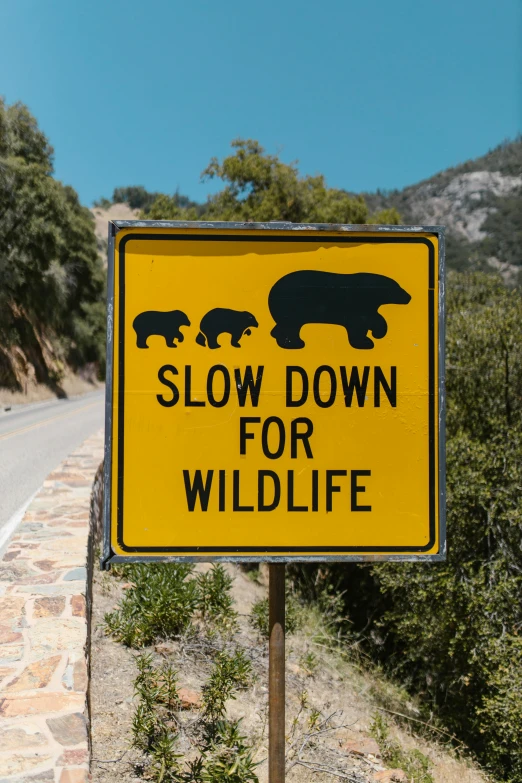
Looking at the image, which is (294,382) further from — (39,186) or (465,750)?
(39,186)

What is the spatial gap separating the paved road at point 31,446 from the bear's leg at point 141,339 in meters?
4.76

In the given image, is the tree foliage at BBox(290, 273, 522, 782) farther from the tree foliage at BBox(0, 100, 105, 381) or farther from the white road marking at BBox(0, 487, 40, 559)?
the tree foliage at BBox(0, 100, 105, 381)

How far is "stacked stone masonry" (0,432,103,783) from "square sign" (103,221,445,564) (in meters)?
1.00

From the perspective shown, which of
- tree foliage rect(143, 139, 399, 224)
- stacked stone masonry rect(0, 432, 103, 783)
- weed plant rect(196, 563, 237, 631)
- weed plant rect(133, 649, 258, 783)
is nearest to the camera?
stacked stone masonry rect(0, 432, 103, 783)

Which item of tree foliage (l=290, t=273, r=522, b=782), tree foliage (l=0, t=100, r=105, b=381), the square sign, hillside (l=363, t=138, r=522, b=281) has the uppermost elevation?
hillside (l=363, t=138, r=522, b=281)

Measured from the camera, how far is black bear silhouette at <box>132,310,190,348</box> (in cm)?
176

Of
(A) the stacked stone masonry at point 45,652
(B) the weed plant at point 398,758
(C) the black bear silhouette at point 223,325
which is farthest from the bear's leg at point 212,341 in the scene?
(B) the weed plant at point 398,758

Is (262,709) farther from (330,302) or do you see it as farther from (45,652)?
(330,302)

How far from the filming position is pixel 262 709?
3.87m

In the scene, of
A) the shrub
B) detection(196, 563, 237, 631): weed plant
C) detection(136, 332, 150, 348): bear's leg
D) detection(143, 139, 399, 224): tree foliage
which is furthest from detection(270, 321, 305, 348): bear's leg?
detection(143, 139, 399, 224): tree foliage

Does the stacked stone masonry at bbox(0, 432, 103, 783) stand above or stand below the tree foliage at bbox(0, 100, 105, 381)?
below

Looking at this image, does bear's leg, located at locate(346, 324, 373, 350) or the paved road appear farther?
the paved road

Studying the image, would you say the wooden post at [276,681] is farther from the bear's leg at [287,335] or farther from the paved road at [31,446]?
Result: the paved road at [31,446]

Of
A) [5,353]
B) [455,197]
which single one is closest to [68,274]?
[5,353]
